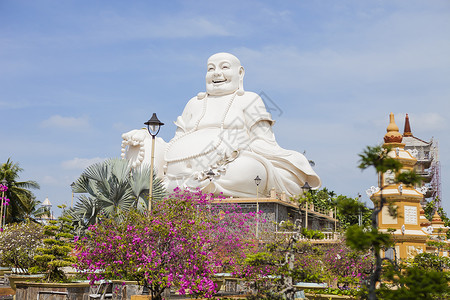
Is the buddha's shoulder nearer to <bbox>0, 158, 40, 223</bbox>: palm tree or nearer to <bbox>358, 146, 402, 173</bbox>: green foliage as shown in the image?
<bbox>0, 158, 40, 223</bbox>: palm tree

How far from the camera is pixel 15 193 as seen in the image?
3338 centimetres

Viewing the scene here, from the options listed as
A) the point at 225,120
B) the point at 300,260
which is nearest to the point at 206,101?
the point at 225,120

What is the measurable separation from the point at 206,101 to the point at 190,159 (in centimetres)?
416

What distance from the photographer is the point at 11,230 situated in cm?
1764

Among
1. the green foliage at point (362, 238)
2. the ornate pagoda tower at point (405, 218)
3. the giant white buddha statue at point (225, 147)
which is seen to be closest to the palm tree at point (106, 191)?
the giant white buddha statue at point (225, 147)

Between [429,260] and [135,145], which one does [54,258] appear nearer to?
[429,260]

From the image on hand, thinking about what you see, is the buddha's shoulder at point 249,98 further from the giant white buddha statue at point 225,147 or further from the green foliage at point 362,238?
the green foliage at point 362,238

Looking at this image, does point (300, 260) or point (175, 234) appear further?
point (300, 260)

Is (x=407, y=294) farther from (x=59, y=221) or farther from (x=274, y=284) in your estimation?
(x=59, y=221)

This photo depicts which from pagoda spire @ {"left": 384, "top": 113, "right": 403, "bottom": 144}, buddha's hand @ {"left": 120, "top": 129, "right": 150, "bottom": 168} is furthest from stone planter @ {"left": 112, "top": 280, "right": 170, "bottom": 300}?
buddha's hand @ {"left": 120, "top": 129, "right": 150, "bottom": 168}

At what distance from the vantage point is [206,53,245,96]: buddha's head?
98.7 ft

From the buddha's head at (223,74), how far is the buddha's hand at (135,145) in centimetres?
448

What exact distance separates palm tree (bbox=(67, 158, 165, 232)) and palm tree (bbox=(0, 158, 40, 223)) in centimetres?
1508

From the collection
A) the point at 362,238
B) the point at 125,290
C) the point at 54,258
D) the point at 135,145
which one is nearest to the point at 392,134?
the point at 125,290
